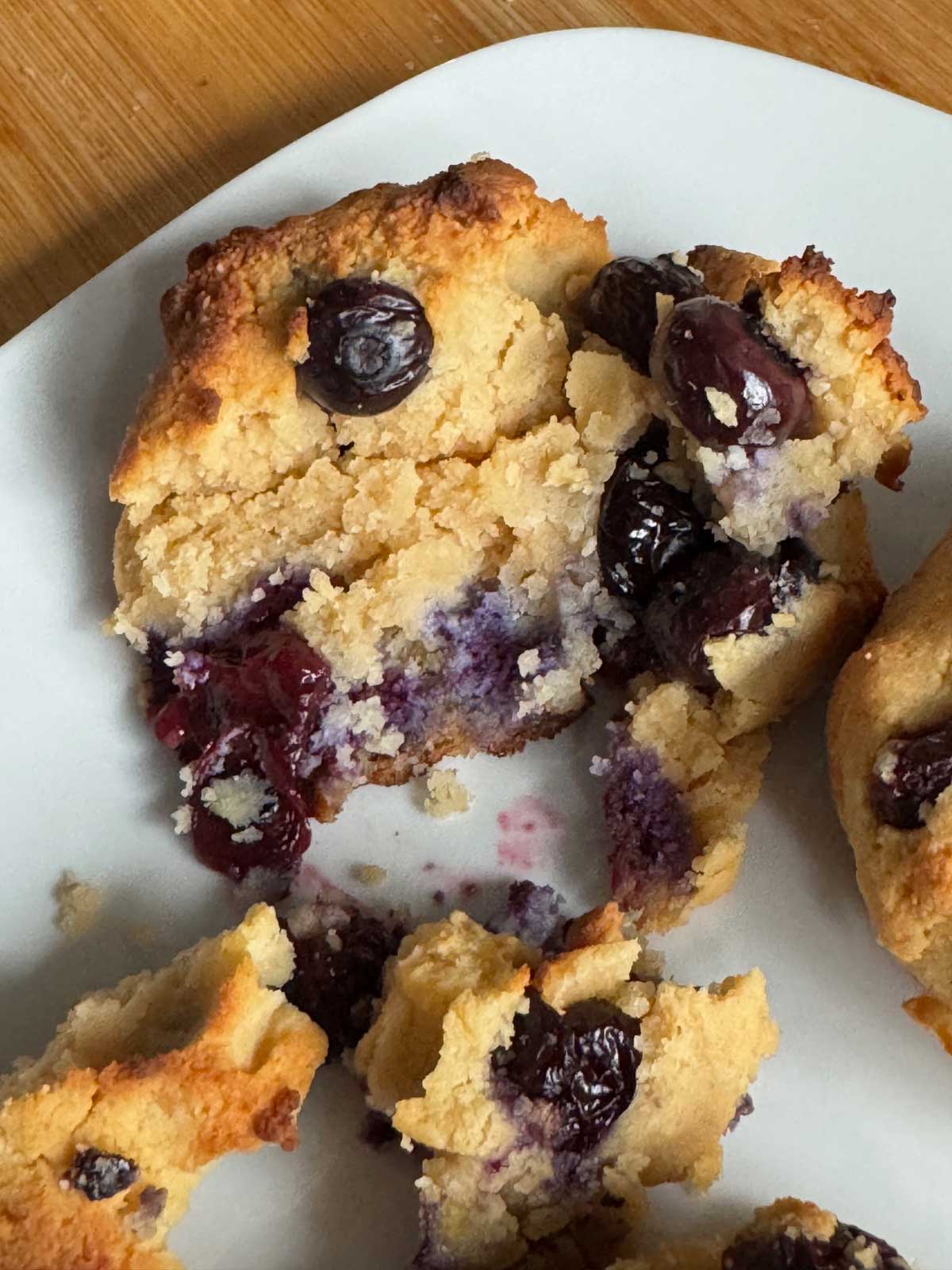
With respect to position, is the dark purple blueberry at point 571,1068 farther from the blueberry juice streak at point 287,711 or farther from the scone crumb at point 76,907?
the scone crumb at point 76,907

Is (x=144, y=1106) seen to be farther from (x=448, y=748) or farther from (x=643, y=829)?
(x=643, y=829)

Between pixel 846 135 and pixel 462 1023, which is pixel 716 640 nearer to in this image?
pixel 462 1023

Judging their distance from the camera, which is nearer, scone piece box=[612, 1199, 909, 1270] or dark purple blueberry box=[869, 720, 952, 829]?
scone piece box=[612, 1199, 909, 1270]

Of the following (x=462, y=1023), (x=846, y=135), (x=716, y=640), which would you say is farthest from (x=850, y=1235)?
(x=846, y=135)

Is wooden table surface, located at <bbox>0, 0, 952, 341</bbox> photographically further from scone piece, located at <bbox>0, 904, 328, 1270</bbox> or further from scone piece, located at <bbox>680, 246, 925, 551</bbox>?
scone piece, located at <bbox>0, 904, 328, 1270</bbox>

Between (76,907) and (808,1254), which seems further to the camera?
(76,907)

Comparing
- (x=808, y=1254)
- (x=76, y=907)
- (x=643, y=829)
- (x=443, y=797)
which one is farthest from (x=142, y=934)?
(x=808, y=1254)

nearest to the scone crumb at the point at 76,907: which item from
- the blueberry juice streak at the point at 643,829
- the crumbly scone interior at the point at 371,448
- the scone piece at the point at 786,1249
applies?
the crumbly scone interior at the point at 371,448

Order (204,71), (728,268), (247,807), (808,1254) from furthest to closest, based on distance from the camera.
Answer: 1. (204,71)
2. (728,268)
3. (247,807)
4. (808,1254)

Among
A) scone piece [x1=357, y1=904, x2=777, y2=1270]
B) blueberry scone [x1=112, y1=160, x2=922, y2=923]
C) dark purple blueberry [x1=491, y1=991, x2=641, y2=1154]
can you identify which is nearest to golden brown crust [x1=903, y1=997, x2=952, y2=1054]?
scone piece [x1=357, y1=904, x2=777, y2=1270]
